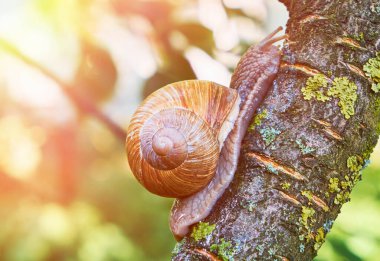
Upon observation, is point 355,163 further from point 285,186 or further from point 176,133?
point 176,133

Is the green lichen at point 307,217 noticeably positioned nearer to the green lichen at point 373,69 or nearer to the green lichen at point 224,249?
the green lichen at point 224,249

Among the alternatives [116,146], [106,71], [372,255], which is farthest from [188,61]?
[372,255]

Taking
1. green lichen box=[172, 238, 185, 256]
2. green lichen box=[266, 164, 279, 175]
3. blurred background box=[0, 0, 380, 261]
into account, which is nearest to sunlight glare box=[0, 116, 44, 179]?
blurred background box=[0, 0, 380, 261]

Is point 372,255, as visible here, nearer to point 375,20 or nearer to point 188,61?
point 188,61

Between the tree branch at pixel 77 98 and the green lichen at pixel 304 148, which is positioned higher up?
the tree branch at pixel 77 98

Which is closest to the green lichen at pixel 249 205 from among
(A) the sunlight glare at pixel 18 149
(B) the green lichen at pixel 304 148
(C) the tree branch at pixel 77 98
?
(B) the green lichen at pixel 304 148

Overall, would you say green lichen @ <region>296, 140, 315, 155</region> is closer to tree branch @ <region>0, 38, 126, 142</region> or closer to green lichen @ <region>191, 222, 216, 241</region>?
green lichen @ <region>191, 222, 216, 241</region>
